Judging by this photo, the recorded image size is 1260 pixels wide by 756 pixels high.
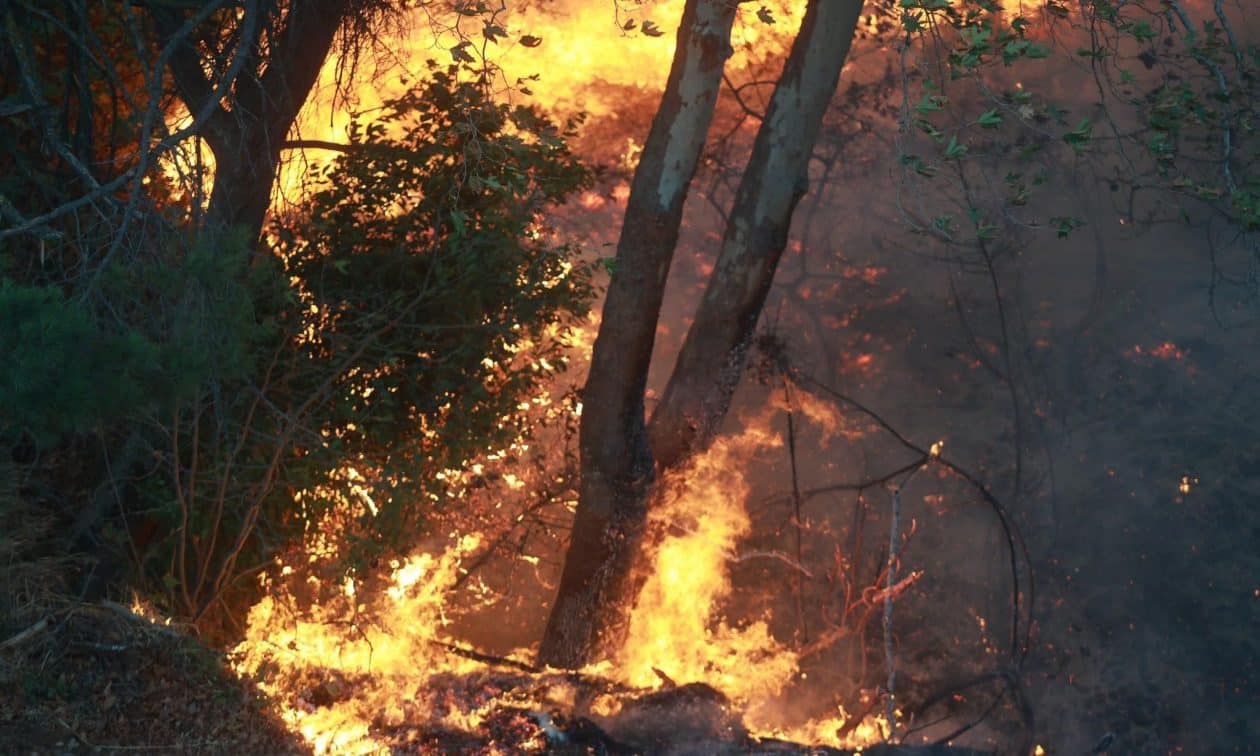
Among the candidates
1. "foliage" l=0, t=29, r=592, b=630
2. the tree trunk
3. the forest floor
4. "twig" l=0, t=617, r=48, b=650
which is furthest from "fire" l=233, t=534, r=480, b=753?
"twig" l=0, t=617, r=48, b=650

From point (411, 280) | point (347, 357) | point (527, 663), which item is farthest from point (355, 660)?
point (411, 280)

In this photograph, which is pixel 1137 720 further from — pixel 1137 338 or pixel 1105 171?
pixel 1105 171

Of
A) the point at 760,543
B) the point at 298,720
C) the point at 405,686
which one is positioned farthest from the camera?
the point at 760,543

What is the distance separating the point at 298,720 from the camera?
19.0 feet

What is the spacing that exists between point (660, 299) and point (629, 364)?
0.39m

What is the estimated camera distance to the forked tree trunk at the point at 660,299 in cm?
700

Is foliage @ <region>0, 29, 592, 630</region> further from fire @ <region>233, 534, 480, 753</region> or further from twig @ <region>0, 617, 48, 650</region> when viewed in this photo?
twig @ <region>0, 617, 48, 650</region>

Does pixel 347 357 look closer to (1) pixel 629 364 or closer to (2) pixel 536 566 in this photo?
(1) pixel 629 364

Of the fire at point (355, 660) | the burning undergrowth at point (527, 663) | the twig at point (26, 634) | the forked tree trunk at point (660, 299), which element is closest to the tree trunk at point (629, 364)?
the forked tree trunk at point (660, 299)

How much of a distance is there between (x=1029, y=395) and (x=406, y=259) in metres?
6.96

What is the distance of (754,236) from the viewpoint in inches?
288

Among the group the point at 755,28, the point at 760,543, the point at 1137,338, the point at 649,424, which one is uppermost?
the point at 755,28

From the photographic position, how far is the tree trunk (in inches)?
274

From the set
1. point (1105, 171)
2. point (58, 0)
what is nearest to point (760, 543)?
point (1105, 171)
